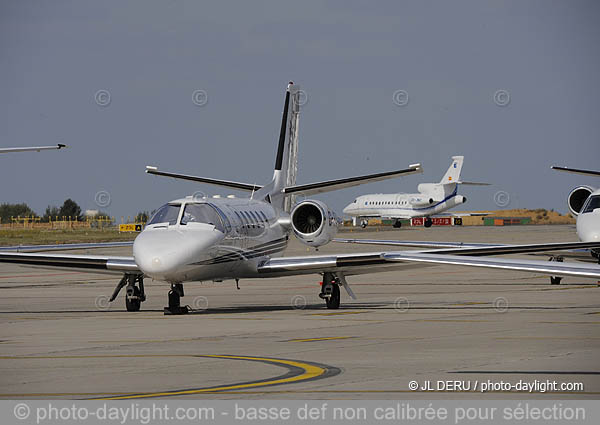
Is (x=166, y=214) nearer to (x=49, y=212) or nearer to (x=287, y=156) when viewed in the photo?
(x=287, y=156)

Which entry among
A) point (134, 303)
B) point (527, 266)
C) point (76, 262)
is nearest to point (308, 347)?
point (527, 266)

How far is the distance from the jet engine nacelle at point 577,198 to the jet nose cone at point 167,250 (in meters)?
13.7

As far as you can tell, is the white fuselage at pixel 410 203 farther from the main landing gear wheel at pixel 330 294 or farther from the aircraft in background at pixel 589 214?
the main landing gear wheel at pixel 330 294

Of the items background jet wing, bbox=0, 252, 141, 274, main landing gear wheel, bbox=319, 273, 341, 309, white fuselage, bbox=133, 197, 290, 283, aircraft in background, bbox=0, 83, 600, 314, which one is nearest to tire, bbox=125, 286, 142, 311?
aircraft in background, bbox=0, 83, 600, 314

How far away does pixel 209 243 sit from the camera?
927 inches

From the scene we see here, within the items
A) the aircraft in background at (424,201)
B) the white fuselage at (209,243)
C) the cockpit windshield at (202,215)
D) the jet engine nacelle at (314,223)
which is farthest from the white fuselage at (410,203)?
the cockpit windshield at (202,215)

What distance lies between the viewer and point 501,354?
1367cm

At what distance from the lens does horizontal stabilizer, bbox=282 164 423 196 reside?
27.0 m

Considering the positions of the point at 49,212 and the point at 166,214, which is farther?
the point at 49,212

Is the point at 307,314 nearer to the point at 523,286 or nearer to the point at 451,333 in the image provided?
the point at 451,333

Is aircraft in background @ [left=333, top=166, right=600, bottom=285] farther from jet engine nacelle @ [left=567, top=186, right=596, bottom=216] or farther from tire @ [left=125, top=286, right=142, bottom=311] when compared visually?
tire @ [left=125, top=286, right=142, bottom=311]

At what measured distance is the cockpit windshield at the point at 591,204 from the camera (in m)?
28.7

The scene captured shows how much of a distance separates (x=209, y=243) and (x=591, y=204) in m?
11.7
